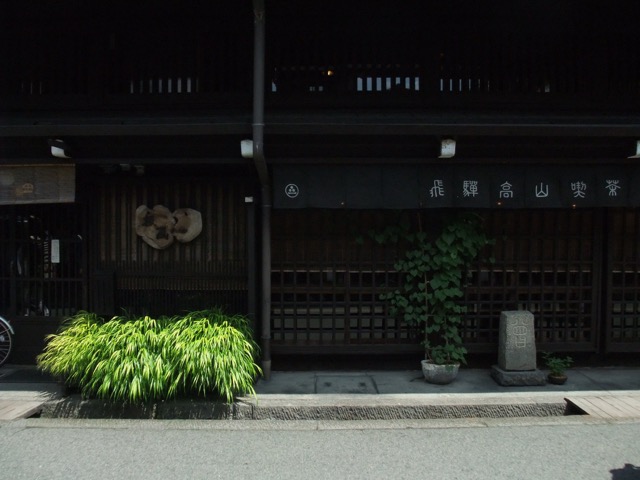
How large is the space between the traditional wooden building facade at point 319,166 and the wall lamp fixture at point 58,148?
2.0 inches

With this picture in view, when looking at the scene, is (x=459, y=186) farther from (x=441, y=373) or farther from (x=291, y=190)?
(x=441, y=373)

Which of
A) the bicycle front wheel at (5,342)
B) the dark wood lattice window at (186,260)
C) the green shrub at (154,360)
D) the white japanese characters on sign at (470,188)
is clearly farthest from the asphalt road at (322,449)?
the white japanese characters on sign at (470,188)

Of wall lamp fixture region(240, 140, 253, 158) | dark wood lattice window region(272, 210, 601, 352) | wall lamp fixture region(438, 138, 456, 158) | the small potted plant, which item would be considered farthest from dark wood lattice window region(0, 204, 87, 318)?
the small potted plant

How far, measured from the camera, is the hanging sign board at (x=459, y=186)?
23.0 feet

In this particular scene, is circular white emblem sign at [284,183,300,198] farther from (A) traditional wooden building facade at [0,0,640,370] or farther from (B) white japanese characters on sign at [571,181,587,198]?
(B) white japanese characters on sign at [571,181,587,198]

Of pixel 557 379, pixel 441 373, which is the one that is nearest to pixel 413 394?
pixel 441 373

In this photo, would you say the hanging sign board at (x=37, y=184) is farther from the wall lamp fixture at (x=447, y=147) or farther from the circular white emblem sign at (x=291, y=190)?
the wall lamp fixture at (x=447, y=147)

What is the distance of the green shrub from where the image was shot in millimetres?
5914

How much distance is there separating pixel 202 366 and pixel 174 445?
1.00 meters

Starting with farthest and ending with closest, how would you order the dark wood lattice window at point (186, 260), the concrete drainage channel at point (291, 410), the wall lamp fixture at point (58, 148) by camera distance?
the dark wood lattice window at point (186, 260) → the wall lamp fixture at point (58, 148) → the concrete drainage channel at point (291, 410)

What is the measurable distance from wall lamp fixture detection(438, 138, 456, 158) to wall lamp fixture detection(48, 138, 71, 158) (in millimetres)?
5714

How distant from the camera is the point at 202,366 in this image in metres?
5.88

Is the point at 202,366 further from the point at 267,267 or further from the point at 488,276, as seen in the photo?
Result: the point at 488,276

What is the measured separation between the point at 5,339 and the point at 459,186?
323 inches
